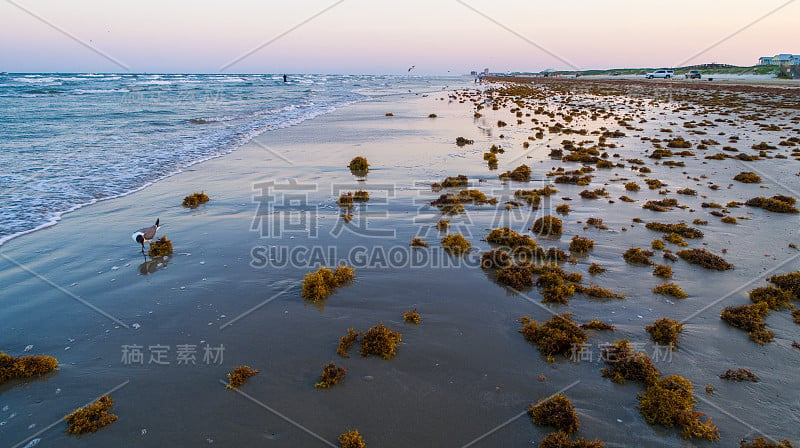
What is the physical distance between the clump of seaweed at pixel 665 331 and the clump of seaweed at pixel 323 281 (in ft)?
16.3

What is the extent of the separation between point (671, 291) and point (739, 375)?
Result: 2026mm

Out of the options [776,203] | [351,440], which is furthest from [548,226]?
[351,440]

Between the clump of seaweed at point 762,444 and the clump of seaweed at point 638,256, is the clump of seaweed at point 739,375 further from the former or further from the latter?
the clump of seaweed at point 638,256

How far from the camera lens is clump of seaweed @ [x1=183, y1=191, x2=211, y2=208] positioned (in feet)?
34.9

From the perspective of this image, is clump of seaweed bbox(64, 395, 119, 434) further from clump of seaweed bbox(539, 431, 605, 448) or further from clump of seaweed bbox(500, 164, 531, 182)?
clump of seaweed bbox(500, 164, 531, 182)

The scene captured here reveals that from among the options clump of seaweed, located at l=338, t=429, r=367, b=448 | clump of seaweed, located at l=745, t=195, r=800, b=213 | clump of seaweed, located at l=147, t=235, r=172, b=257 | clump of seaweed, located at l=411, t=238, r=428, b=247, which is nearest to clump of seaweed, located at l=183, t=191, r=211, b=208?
clump of seaweed, located at l=147, t=235, r=172, b=257

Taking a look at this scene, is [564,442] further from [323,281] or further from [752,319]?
[323,281]

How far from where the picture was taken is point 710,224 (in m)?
9.45

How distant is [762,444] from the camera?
3.85 meters

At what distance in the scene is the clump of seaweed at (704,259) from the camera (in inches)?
290

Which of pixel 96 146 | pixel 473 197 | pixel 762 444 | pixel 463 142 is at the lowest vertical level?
Answer: pixel 762 444

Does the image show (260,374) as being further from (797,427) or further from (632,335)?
(797,427)

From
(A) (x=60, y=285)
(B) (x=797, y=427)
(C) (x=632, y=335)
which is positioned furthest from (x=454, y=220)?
(A) (x=60, y=285)

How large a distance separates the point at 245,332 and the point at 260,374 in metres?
0.99
